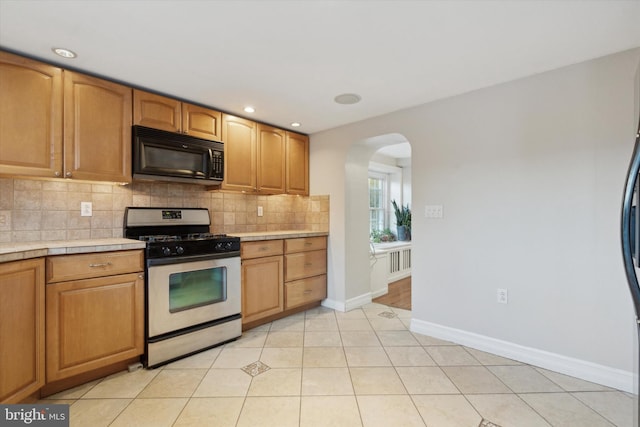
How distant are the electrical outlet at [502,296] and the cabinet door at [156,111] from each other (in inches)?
116

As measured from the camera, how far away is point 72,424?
60.4 inches

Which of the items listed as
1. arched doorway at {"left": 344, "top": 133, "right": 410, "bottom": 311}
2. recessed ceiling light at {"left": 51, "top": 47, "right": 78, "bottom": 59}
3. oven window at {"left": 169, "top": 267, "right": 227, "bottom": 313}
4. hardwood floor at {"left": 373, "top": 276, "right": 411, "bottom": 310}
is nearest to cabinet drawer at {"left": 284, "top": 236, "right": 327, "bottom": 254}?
arched doorway at {"left": 344, "top": 133, "right": 410, "bottom": 311}

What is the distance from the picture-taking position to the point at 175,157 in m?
2.49

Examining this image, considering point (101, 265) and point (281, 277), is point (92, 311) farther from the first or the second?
point (281, 277)

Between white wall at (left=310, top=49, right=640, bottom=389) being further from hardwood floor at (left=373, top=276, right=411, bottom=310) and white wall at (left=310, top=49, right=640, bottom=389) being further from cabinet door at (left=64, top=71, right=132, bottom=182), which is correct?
cabinet door at (left=64, top=71, right=132, bottom=182)

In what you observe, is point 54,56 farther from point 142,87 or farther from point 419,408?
point 419,408

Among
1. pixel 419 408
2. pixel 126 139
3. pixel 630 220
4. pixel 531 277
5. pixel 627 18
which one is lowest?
pixel 419 408

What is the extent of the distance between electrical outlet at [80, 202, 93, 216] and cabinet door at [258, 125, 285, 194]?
1.44 meters

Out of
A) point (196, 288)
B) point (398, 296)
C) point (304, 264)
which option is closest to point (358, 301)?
point (398, 296)

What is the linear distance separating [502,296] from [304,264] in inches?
72.6

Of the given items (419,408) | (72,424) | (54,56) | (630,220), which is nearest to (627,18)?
(630,220)

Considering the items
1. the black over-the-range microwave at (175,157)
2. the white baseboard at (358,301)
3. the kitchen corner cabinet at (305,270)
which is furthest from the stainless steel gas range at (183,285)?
the white baseboard at (358,301)

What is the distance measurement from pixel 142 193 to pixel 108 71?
963 millimetres

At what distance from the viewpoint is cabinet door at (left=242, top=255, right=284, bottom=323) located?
8.92ft
